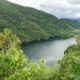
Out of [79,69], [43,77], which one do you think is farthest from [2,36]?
[79,69]

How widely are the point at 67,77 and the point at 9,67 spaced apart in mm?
14570

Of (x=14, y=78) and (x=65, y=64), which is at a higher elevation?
(x=65, y=64)

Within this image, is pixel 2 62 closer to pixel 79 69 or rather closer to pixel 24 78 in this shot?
pixel 24 78

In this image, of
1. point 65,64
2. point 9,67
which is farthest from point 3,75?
point 65,64

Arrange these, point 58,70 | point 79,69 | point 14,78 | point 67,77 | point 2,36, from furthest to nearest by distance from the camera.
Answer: point 2,36, point 58,70, point 14,78, point 67,77, point 79,69

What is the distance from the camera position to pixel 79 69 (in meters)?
17.1

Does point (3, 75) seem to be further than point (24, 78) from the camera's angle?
Yes

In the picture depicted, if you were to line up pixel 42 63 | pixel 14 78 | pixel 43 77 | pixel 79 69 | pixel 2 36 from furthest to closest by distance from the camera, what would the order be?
pixel 2 36
pixel 42 63
pixel 43 77
pixel 14 78
pixel 79 69

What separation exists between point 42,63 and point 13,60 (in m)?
12.8

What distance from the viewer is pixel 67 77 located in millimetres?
23203

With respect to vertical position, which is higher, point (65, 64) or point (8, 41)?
point (8, 41)

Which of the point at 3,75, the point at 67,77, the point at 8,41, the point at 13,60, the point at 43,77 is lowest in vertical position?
the point at 43,77

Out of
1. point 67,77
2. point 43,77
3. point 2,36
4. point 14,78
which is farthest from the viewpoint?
point 2,36

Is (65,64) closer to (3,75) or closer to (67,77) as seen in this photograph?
(67,77)
